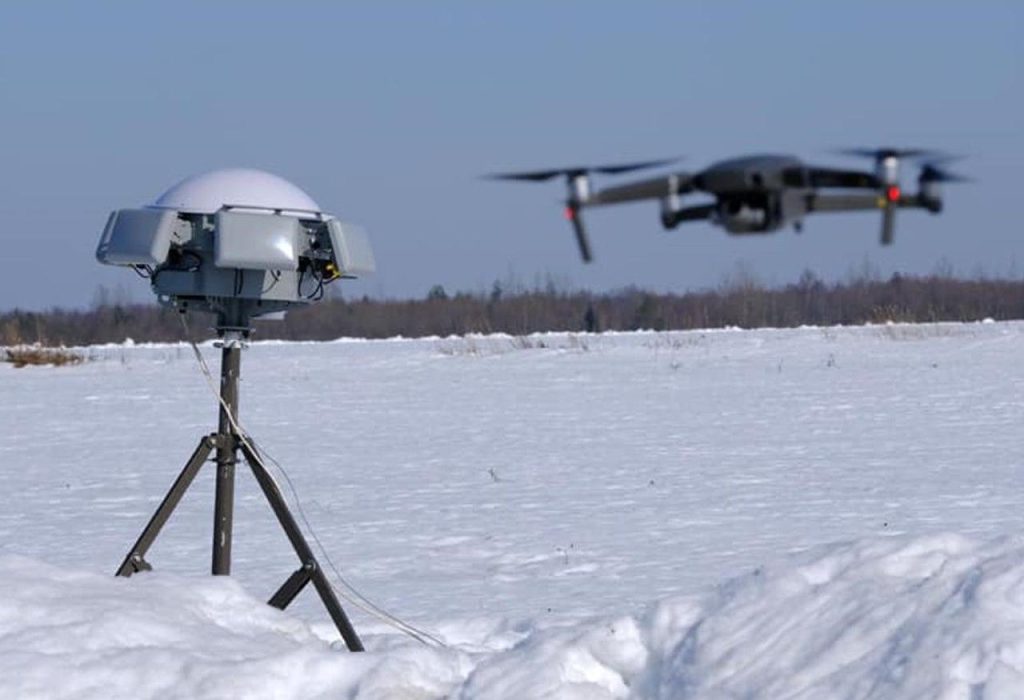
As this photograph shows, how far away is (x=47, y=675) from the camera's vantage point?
4.22 m

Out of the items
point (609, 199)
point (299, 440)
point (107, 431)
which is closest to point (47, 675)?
point (609, 199)

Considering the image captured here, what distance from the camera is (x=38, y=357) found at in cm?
2412

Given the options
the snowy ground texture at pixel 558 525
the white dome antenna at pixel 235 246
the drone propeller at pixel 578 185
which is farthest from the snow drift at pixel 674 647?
the drone propeller at pixel 578 185

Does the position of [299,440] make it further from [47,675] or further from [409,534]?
[47,675]

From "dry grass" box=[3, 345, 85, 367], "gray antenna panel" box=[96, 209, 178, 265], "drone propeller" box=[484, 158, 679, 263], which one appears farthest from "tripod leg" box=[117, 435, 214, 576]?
"dry grass" box=[3, 345, 85, 367]

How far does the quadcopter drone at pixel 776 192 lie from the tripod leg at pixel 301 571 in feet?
14.5

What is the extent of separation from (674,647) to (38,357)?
21331mm

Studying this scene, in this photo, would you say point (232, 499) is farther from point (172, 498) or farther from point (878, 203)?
point (878, 203)

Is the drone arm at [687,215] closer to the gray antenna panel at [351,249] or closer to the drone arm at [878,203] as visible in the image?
the drone arm at [878,203]

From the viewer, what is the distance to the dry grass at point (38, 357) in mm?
24062

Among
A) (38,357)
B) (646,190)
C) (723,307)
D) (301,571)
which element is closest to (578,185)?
(646,190)

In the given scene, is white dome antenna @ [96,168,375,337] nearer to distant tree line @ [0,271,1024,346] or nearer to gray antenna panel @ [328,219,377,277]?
gray antenna panel @ [328,219,377,277]

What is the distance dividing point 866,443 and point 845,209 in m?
11.8

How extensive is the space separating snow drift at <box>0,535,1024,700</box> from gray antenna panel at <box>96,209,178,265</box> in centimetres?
106
